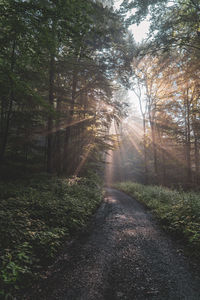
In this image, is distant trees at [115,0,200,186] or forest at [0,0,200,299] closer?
forest at [0,0,200,299]

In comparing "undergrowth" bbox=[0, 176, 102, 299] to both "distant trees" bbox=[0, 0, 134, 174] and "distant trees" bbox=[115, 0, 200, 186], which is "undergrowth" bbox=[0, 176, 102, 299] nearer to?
"distant trees" bbox=[0, 0, 134, 174]

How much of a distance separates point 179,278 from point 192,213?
3385mm

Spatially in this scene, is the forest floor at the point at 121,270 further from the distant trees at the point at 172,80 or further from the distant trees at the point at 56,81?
the distant trees at the point at 172,80

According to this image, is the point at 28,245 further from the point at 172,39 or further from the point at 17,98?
the point at 172,39

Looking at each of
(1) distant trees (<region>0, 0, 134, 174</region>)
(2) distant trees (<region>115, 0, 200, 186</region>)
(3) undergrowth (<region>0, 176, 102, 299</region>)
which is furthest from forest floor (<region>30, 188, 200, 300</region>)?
(2) distant trees (<region>115, 0, 200, 186</region>)

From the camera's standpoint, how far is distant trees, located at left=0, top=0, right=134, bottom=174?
5.96 meters

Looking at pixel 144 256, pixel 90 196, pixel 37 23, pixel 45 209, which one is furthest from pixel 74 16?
pixel 90 196

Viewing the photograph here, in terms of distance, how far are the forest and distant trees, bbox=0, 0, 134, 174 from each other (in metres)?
0.06

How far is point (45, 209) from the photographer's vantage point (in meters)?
5.52

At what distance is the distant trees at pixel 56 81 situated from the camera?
5.96 m

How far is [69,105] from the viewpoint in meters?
13.5

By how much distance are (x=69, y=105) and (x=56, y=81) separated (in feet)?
7.76

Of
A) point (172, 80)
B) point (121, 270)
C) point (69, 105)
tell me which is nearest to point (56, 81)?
point (69, 105)

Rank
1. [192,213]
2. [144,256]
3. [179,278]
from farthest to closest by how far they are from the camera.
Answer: [192,213] → [144,256] → [179,278]
